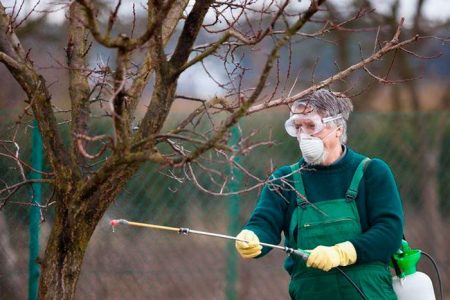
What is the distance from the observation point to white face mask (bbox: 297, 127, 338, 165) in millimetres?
4113

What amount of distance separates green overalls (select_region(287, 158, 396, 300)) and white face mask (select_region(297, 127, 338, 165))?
0.09m

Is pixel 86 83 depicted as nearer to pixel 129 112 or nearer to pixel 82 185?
pixel 129 112

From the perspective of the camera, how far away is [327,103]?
418 cm

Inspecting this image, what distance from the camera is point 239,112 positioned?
303 centimetres

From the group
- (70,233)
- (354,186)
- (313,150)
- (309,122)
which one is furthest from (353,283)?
(70,233)

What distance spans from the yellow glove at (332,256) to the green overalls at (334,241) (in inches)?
3.7

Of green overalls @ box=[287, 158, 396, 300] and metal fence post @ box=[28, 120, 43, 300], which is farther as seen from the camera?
metal fence post @ box=[28, 120, 43, 300]

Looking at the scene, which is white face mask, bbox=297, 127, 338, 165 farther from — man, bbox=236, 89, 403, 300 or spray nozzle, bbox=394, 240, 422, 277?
spray nozzle, bbox=394, 240, 422, 277

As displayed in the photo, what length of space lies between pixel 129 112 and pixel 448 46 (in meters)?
6.96

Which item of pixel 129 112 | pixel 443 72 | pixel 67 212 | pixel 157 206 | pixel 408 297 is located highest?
pixel 443 72

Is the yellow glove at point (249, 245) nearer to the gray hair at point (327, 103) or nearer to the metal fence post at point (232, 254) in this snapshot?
the gray hair at point (327, 103)

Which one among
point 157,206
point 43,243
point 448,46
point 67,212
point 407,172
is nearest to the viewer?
point 67,212

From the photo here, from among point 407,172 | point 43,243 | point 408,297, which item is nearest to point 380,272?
point 408,297

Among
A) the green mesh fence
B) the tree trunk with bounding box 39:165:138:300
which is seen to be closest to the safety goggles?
the tree trunk with bounding box 39:165:138:300
